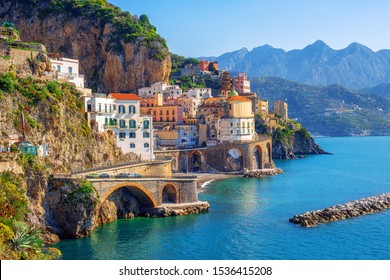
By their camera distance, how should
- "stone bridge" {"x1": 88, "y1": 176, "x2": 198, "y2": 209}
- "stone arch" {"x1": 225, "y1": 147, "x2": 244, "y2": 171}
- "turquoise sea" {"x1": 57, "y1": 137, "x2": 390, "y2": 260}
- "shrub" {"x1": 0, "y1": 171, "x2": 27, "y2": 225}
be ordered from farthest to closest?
"stone arch" {"x1": 225, "y1": 147, "x2": 244, "y2": 171}
"stone bridge" {"x1": 88, "y1": 176, "x2": 198, "y2": 209}
"turquoise sea" {"x1": 57, "y1": 137, "x2": 390, "y2": 260}
"shrub" {"x1": 0, "y1": 171, "x2": 27, "y2": 225}

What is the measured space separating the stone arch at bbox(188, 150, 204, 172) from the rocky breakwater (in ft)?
→ 134

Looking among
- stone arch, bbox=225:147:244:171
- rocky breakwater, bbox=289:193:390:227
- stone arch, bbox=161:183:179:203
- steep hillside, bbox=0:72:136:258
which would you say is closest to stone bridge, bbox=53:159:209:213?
stone arch, bbox=161:183:179:203

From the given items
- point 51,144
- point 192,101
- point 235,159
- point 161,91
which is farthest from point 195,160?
point 51,144

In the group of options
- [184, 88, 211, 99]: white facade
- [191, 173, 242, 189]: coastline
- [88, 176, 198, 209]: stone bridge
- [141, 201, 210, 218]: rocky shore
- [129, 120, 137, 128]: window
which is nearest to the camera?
[88, 176, 198, 209]: stone bridge

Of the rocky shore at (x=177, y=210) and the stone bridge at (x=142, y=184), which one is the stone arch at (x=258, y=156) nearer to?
the stone bridge at (x=142, y=184)

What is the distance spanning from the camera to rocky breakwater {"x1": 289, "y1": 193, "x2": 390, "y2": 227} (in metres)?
59.3

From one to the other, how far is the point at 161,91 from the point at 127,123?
51533mm

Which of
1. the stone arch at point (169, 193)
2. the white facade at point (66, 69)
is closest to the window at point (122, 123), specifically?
the white facade at point (66, 69)

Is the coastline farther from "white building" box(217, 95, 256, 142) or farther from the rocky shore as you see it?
the rocky shore

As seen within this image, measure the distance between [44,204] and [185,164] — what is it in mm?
50024

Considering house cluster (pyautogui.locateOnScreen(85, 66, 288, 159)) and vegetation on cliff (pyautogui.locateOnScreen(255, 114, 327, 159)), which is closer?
house cluster (pyautogui.locateOnScreen(85, 66, 288, 159))

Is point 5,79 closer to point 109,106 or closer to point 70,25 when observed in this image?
point 109,106

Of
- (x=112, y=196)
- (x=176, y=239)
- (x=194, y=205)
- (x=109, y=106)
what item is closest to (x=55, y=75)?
(x=109, y=106)

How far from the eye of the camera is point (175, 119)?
112 m
